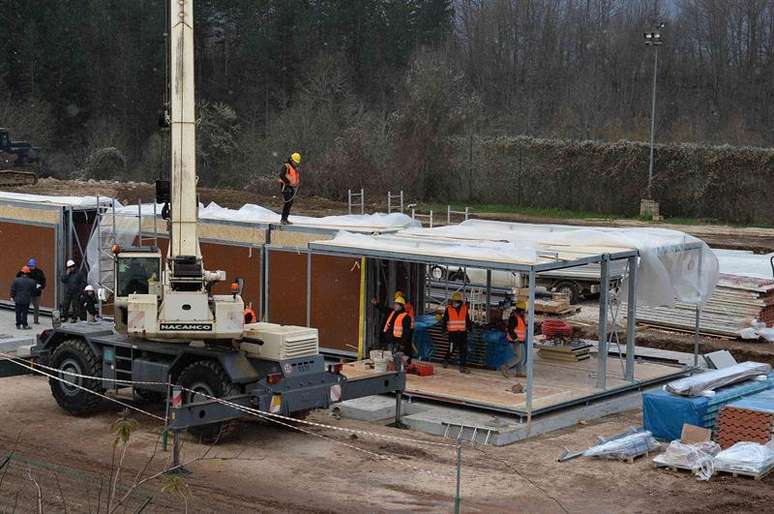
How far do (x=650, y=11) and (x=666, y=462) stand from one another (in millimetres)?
92853

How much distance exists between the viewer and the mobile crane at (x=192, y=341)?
59.1 ft

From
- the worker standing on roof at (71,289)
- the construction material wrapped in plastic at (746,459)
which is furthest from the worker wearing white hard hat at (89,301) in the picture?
the construction material wrapped in plastic at (746,459)

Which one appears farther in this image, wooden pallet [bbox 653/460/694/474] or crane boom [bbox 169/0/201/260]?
crane boom [bbox 169/0/201/260]

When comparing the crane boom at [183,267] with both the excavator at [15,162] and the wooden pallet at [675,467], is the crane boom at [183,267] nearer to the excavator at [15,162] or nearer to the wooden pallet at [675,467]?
the wooden pallet at [675,467]

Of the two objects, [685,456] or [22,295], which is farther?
[22,295]

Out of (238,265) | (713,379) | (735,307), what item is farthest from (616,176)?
(713,379)

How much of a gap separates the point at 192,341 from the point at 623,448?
21.5 ft

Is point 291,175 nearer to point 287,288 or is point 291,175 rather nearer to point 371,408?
point 287,288

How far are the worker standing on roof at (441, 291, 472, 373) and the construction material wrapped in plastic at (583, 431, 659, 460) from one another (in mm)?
4311

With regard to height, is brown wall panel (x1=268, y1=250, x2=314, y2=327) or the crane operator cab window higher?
the crane operator cab window

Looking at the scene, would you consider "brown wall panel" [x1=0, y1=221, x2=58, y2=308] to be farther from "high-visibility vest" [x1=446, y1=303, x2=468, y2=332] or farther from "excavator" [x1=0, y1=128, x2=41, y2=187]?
"excavator" [x1=0, y1=128, x2=41, y2=187]

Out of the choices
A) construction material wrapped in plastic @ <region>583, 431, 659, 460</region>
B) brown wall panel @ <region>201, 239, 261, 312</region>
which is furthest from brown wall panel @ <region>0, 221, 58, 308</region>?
construction material wrapped in plastic @ <region>583, 431, 659, 460</region>

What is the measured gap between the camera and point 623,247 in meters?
21.7

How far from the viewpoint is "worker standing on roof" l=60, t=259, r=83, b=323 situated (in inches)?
1045
